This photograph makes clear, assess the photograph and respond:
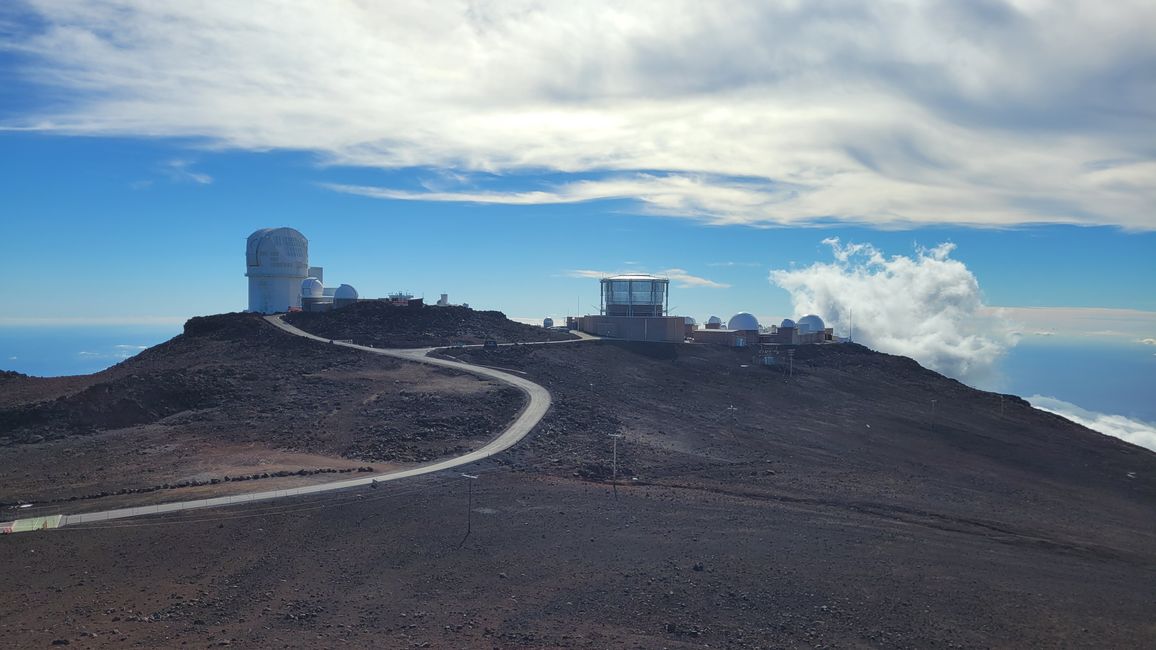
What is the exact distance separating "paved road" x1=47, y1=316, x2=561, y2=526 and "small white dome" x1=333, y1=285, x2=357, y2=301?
14.4 meters

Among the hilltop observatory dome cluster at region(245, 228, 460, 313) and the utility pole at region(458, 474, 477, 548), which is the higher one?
the hilltop observatory dome cluster at region(245, 228, 460, 313)

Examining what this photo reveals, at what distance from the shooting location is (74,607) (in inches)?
787

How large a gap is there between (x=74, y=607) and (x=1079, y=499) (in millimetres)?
43193

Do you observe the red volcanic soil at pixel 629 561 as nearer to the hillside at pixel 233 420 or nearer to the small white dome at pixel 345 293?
the hillside at pixel 233 420

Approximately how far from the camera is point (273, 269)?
76.1 metres

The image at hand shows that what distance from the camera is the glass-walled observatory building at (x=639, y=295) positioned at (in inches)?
2913

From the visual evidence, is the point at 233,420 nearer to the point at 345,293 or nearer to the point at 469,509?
the point at 469,509

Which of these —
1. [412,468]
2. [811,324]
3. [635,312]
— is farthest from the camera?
[811,324]

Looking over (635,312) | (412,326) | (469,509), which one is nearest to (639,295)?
(635,312)

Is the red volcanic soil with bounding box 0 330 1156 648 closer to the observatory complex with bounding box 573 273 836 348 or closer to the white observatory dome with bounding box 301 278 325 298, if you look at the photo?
the observatory complex with bounding box 573 273 836 348

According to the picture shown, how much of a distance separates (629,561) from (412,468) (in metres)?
12.7

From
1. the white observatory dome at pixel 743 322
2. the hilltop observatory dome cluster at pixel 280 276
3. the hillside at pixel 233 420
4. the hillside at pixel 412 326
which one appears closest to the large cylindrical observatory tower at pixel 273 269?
the hilltop observatory dome cluster at pixel 280 276

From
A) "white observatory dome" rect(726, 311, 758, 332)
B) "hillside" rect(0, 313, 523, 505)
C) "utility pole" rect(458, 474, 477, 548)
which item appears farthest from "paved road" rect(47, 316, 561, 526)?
"white observatory dome" rect(726, 311, 758, 332)

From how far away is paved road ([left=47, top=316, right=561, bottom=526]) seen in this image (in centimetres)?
2679
